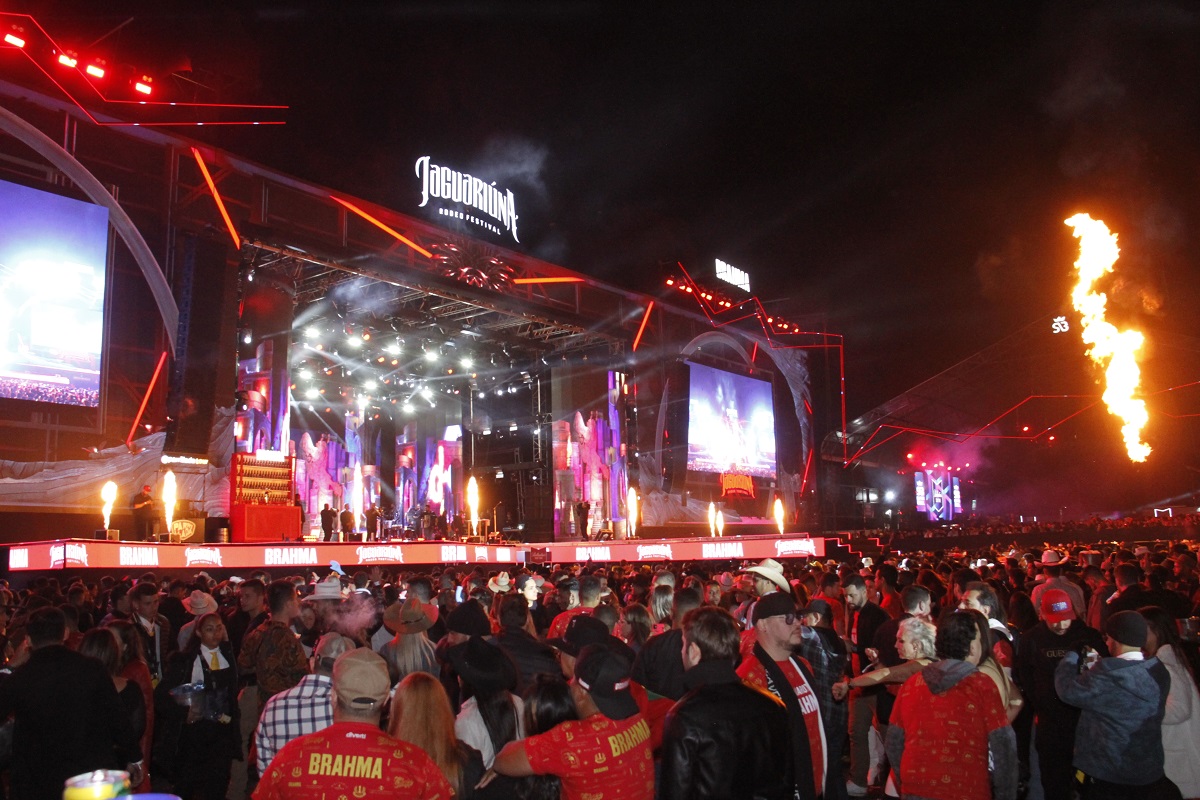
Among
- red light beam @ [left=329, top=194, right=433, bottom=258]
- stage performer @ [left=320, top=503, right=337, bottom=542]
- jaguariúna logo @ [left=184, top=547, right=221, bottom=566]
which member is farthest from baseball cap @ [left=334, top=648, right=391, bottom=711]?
stage performer @ [left=320, top=503, right=337, bottom=542]

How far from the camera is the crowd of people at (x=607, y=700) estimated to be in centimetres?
309

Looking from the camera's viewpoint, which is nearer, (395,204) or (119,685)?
(119,685)

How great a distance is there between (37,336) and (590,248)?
49.6ft

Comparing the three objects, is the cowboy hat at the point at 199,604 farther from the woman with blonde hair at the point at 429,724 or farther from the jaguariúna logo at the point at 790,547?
the jaguariúna logo at the point at 790,547

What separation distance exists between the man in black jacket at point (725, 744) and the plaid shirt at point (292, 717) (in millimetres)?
1514

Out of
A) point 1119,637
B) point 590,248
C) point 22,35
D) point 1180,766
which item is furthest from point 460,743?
point 590,248

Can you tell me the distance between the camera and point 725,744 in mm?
3051

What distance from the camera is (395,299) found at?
22688 millimetres

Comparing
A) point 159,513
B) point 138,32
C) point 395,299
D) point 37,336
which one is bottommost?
point 159,513

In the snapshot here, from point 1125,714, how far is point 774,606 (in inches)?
74.5

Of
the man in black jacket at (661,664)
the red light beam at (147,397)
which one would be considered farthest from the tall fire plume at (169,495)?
the man in black jacket at (661,664)

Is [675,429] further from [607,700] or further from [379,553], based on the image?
[607,700]

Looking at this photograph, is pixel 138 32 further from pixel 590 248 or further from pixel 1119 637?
pixel 1119 637

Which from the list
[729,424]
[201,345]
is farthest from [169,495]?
[729,424]
